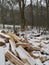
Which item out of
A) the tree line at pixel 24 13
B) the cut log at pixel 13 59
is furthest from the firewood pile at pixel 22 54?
the tree line at pixel 24 13

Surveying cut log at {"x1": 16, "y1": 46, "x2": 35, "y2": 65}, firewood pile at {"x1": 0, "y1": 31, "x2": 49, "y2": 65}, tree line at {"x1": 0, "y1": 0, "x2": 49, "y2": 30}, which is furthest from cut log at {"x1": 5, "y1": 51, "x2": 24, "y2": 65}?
tree line at {"x1": 0, "y1": 0, "x2": 49, "y2": 30}

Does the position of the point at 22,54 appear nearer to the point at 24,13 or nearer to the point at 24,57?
the point at 24,57

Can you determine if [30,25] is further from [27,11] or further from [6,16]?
[6,16]

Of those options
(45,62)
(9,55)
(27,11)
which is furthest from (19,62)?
(27,11)

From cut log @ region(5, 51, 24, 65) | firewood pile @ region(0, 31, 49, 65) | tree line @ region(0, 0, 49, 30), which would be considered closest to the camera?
cut log @ region(5, 51, 24, 65)

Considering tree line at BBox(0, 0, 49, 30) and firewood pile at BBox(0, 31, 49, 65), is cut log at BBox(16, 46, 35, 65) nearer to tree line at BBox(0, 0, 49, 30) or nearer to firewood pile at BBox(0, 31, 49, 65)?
firewood pile at BBox(0, 31, 49, 65)

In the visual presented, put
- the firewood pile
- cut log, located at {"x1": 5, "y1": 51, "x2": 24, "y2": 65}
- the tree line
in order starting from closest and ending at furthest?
cut log, located at {"x1": 5, "y1": 51, "x2": 24, "y2": 65} → the firewood pile → the tree line

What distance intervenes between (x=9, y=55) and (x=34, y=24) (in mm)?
15737

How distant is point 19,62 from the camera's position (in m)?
4.21

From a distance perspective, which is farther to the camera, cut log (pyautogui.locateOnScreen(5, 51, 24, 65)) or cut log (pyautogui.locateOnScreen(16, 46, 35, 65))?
cut log (pyautogui.locateOnScreen(16, 46, 35, 65))

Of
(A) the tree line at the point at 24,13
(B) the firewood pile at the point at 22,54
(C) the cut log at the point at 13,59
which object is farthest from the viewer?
(A) the tree line at the point at 24,13

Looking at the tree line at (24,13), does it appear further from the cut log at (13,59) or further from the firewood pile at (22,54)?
the cut log at (13,59)

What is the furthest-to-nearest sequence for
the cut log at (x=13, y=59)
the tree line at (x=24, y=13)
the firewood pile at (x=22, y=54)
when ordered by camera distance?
the tree line at (x=24, y=13), the firewood pile at (x=22, y=54), the cut log at (x=13, y=59)

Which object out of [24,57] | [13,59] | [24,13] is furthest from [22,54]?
[24,13]
